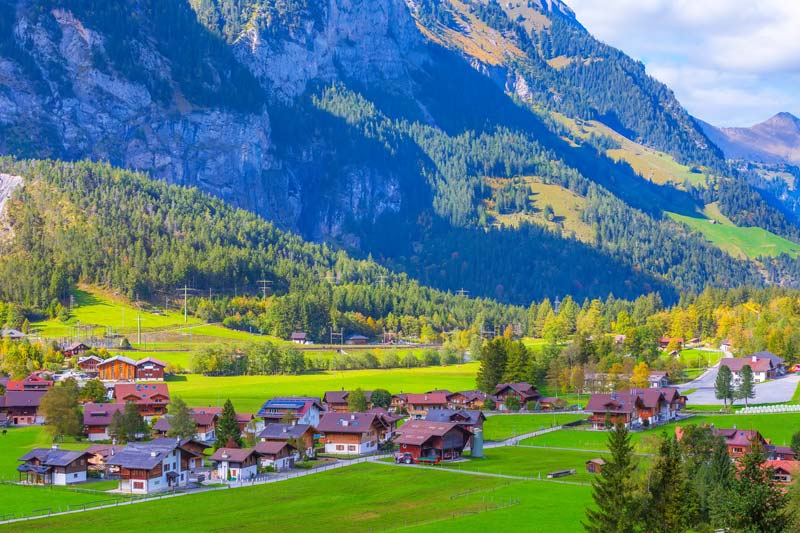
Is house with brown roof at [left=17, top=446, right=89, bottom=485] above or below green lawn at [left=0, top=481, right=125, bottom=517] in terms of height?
above

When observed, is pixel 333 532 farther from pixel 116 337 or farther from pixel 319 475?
pixel 116 337

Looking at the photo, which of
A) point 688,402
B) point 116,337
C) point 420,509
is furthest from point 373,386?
point 420,509

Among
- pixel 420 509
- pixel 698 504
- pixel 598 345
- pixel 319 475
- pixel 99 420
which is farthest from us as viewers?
pixel 598 345

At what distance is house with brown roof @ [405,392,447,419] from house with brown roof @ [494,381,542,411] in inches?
418

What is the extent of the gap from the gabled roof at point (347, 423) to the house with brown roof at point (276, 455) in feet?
28.4

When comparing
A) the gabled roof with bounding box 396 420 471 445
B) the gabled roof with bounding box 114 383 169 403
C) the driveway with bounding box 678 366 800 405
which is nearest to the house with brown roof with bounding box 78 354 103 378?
the gabled roof with bounding box 114 383 169 403

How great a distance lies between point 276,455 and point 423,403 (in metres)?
38.7

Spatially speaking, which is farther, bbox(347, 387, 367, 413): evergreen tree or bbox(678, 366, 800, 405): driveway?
bbox(678, 366, 800, 405): driveway

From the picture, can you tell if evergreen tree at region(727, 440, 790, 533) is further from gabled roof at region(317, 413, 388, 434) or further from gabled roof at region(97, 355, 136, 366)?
gabled roof at region(97, 355, 136, 366)

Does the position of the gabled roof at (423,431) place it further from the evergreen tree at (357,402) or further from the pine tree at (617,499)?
the pine tree at (617,499)

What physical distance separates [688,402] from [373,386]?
42.9m

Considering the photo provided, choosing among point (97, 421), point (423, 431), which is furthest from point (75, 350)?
point (423, 431)

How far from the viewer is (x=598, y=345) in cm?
17162

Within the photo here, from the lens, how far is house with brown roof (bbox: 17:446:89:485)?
8919cm
